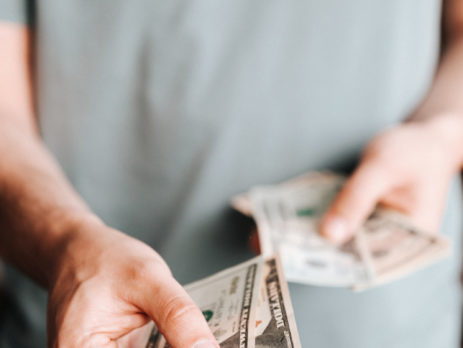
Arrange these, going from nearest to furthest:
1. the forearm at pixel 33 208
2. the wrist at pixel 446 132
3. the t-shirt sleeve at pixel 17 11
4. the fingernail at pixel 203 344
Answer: the fingernail at pixel 203 344, the forearm at pixel 33 208, the t-shirt sleeve at pixel 17 11, the wrist at pixel 446 132

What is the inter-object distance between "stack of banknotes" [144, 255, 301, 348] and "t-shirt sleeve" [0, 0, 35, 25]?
19.8 inches

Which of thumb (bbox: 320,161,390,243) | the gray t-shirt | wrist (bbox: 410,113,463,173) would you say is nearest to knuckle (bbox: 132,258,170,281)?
the gray t-shirt

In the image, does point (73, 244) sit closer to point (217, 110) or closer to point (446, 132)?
point (217, 110)

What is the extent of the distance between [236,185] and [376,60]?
0.33m

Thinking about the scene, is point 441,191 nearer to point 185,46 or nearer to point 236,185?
point 236,185

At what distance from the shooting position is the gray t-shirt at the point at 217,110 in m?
0.69

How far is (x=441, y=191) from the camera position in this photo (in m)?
0.79

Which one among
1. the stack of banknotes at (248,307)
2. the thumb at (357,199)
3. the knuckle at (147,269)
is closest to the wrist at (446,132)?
the thumb at (357,199)

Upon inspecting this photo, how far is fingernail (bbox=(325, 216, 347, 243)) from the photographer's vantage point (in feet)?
2.38

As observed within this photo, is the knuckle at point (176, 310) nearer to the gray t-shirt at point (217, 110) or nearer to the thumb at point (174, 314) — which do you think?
the thumb at point (174, 314)

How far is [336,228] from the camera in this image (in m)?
0.73

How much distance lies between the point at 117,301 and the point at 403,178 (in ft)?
1.78

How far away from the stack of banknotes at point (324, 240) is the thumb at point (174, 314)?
307 mm

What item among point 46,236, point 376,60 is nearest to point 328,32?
point 376,60
